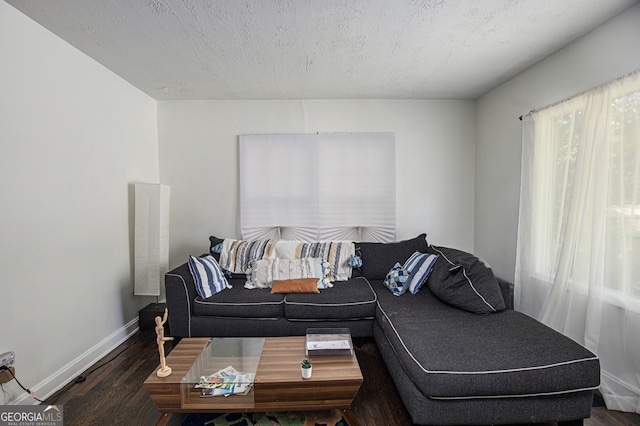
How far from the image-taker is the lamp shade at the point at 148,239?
9.29ft

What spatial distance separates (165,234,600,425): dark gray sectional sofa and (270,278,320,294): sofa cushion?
83 millimetres

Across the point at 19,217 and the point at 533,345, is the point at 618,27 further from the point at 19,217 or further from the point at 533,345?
the point at 19,217

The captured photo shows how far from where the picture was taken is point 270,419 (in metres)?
1.69

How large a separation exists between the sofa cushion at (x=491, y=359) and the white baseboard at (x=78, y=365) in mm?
2273

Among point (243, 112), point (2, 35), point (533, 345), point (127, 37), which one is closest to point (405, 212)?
point (533, 345)

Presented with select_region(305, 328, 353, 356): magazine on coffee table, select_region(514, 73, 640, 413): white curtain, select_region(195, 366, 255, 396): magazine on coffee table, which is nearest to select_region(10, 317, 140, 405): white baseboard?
select_region(195, 366, 255, 396): magazine on coffee table

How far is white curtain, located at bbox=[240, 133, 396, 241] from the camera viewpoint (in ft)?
11.1

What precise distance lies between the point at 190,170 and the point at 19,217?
174 cm

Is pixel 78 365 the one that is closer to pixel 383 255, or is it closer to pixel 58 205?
pixel 58 205

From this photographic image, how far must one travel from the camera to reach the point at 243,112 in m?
3.38

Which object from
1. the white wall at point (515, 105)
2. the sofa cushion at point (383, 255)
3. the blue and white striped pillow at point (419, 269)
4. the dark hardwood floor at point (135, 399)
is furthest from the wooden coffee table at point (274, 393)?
the white wall at point (515, 105)

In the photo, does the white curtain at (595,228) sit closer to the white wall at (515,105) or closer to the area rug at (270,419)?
the white wall at (515,105)

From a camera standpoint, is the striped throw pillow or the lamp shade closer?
the striped throw pillow

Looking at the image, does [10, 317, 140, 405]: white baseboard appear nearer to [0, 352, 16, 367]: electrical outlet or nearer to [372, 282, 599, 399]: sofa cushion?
[0, 352, 16, 367]: electrical outlet
